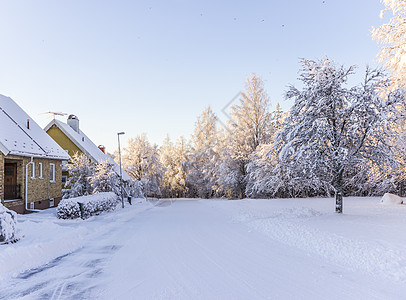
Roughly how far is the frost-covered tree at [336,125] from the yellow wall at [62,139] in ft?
81.8

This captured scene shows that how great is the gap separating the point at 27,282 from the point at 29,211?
1334 centimetres

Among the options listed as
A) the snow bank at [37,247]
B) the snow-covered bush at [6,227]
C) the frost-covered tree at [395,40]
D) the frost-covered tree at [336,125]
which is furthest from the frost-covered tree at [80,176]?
the frost-covered tree at [395,40]

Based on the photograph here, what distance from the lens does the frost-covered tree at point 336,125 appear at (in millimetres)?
11328

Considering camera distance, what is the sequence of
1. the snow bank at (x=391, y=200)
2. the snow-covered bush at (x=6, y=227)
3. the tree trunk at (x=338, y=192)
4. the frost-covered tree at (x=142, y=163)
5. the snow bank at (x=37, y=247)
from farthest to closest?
the frost-covered tree at (x=142, y=163)
the snow bank at (x=391, y=200)
the tree trunk at (x=338, y=192)
the snow-covered bush at (x=6, y=227)
the snow bank at (x=37, y=247)

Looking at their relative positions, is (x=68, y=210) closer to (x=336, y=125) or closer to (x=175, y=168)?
(x=336, y=125)

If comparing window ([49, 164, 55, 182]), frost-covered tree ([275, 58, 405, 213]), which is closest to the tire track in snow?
frost-covered tree ([275, 58, 405, 213])

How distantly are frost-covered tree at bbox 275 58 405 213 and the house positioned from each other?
15.1 m

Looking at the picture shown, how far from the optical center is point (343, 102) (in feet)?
40.7

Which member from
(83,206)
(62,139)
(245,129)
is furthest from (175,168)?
(83,206)

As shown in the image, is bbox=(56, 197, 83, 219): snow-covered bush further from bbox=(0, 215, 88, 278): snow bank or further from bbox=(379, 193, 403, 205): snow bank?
bbox=(379, 193, 403, 205): snow bank

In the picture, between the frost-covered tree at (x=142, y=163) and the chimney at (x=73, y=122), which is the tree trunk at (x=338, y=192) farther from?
the frost-covered tree at (x=142, y=163)

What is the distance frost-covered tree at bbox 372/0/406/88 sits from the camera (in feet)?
43.1

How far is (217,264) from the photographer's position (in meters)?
6.49

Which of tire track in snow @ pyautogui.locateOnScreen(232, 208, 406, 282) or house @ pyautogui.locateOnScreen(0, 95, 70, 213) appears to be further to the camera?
house @ pyautogui.locateOnScreen(0, 95, 70, 213)
